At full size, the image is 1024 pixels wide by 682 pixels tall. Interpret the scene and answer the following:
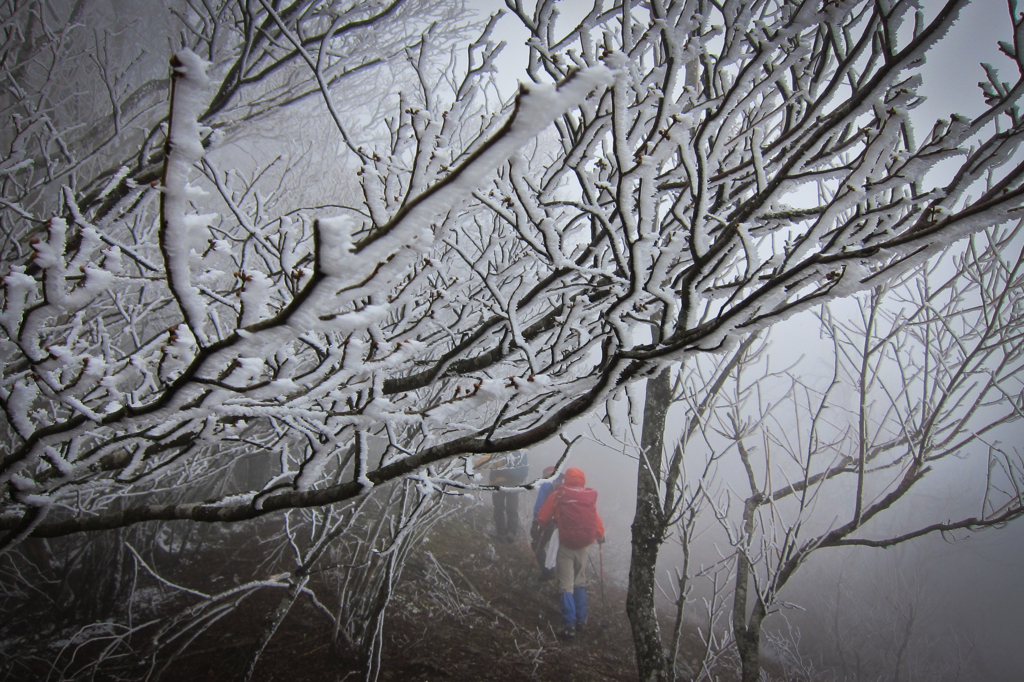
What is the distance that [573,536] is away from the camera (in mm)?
5809

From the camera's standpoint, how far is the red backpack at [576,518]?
19.1 ft

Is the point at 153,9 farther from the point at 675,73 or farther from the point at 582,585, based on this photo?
the point at 582,585

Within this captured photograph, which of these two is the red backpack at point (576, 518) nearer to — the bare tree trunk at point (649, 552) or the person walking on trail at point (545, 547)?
the person walking on trail at point (545, 547)

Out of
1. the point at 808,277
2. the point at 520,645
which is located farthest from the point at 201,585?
the point at 808,277

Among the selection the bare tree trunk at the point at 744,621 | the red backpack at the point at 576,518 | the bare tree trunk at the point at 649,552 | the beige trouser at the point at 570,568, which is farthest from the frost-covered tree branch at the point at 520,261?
the red backpack at the point at 576,518

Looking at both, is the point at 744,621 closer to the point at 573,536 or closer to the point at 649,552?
the point at 649,552


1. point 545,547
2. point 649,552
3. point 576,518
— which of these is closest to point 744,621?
point 649,552

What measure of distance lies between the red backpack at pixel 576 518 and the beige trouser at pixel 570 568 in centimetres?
8

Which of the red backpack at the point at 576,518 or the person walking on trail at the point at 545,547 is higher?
the red backpack at the point at 576,518

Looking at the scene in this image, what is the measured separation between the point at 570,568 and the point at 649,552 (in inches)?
127

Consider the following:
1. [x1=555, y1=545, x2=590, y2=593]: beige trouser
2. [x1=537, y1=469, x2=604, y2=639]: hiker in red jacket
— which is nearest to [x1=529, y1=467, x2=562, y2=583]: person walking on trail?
[x1=537, y1=469, x2=604, y2=639]: hiker in red jacket

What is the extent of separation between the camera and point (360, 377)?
1.27 meters

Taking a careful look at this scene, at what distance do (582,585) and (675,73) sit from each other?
5964 millimetres

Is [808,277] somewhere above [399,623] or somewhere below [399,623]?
above
